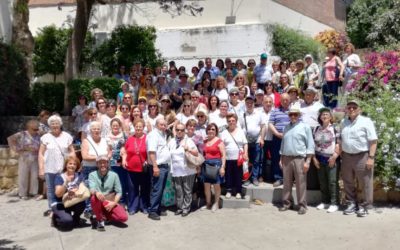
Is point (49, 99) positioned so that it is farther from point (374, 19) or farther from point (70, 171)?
point (374, 19)

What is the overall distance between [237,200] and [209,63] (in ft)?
17.0

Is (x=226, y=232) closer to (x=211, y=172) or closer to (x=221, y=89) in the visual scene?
(x=211, y=172)

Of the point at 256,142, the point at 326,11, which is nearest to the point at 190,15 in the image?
the point at 326,11

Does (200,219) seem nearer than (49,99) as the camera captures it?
Yes

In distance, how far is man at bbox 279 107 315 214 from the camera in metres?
7.90

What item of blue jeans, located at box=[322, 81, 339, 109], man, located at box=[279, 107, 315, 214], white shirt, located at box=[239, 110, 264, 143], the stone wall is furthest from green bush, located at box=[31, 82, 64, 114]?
man, located at box=[279, 107, 315, 214]

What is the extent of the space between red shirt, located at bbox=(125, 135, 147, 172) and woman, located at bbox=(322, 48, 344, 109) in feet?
15.4

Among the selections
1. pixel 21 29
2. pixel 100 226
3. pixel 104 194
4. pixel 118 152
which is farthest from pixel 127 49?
pixel 100 226

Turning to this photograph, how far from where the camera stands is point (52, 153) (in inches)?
313

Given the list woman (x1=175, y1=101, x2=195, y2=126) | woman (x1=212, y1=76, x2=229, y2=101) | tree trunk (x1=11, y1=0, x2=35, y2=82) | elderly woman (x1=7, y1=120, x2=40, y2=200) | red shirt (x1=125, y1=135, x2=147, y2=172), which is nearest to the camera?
red shirt (x1=125, y1=135, x2=147, y2=172)

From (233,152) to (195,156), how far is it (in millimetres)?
691

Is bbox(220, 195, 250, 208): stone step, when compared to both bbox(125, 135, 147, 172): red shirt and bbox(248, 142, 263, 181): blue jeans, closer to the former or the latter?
bbox(248, 142, 263, 181): blue jeans

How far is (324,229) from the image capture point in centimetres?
718

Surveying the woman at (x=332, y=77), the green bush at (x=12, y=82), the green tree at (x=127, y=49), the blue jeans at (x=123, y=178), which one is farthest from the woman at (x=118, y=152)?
the green tree at (x=127, y=49)
